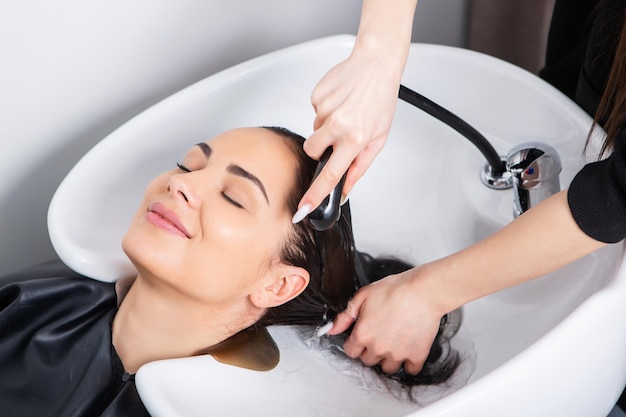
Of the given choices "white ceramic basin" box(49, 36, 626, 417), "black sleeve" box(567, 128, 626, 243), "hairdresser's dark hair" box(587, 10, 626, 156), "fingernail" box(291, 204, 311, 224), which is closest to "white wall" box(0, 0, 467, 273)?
"white ceramic basin" box(49, 36, 626, 417)

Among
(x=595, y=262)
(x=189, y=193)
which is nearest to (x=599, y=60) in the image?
(x=595, y=262)

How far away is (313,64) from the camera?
1547 millimetres

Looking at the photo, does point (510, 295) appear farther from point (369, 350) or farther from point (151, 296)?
point (151, 296)

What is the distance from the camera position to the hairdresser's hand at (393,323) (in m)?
1.18

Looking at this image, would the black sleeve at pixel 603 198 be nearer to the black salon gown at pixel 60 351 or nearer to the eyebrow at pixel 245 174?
the eyebrow at pixel 245 174

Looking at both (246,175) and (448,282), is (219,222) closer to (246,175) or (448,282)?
(246,175)

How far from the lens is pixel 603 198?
3.33 feet

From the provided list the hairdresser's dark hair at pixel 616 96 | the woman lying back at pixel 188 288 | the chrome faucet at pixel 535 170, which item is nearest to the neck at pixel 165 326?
the woman lying back at pixel 188 288

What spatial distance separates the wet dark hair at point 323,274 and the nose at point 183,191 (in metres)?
0.14

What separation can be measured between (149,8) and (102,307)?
56cm

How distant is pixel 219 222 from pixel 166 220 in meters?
0.08

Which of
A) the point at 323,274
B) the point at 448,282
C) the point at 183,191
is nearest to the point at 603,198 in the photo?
the point at 448,282

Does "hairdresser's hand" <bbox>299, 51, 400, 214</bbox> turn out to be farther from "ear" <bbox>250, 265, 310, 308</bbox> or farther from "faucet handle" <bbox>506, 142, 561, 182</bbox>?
"faucet handle" <bbox>506, 142, 561, 182</bbox>

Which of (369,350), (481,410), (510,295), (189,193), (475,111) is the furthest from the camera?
(475,111)
